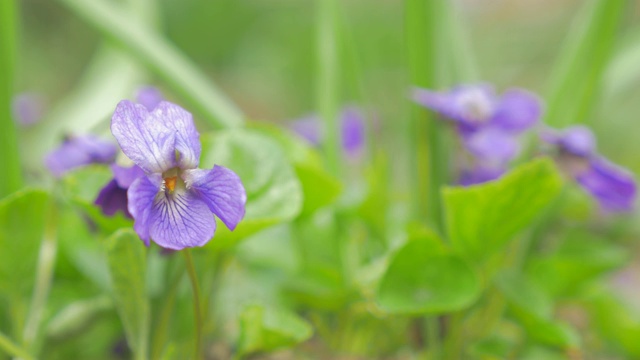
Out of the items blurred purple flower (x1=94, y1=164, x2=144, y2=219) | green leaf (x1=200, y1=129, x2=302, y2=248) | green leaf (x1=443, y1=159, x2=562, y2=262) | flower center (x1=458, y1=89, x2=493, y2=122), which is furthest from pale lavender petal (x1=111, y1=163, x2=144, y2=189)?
flower center (x1=458, y1=89, x2=493, y2=122)

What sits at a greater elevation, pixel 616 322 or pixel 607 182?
pixel 607 182

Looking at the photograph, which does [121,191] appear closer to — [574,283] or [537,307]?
[537,307]

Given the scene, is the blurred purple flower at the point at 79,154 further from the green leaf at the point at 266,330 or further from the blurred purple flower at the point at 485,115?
the blurred purple flower at the point at 485,115

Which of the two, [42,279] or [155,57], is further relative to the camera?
[155,57]

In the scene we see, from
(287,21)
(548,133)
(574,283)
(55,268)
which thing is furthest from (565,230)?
(287,21)

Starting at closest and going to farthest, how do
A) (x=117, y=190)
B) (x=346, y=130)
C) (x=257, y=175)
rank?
1. (x=117, y=190)
2. (x=257, y=175)
3. (x=346, y=130)

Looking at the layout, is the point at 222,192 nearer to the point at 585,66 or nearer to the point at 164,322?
the point at 164,322

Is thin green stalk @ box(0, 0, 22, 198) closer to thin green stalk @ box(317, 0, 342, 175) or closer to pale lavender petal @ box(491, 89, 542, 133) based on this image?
thin green stalk @ box(317, 0, 342, 175)

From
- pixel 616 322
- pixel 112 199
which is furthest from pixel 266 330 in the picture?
pixel 616 322
